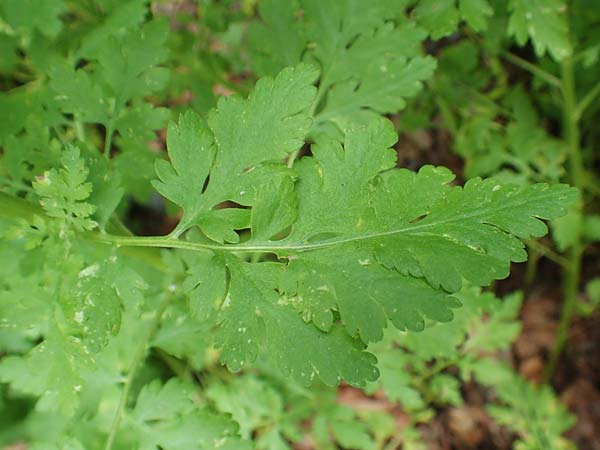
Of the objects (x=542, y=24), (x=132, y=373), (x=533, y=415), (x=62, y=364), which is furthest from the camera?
(x=533, y=415)

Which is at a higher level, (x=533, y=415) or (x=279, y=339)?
Answer: (x=279, y=339)

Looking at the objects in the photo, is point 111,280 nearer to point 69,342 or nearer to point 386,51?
point 69,342

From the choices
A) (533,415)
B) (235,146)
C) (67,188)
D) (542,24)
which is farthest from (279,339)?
(533,415)

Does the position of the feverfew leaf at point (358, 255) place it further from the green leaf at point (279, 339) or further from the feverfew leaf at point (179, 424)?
the feverfew leaf at point (179, 424)

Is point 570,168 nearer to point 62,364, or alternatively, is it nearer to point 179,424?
point 179,424

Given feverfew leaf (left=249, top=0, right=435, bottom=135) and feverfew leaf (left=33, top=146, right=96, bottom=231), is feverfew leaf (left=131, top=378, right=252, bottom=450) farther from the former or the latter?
feverfew leaf (left=249, top=0, right=435, bottom=135)

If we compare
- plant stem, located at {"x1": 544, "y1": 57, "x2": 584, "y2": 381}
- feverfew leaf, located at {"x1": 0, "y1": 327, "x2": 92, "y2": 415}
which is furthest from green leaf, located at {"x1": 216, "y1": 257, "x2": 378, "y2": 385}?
plant stem, located at {"x1": 544, "y1": 57, "x2": 584, "y2": 381}

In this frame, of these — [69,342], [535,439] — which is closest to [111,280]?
[69,342]

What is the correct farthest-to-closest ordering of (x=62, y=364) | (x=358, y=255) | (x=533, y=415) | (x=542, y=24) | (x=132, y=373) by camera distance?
1. (x=533, y=415)
2. (x=542, y=24)
3. (x=132, y=373)
4. (x=62, y=364)
5. (x=358, y=255)
